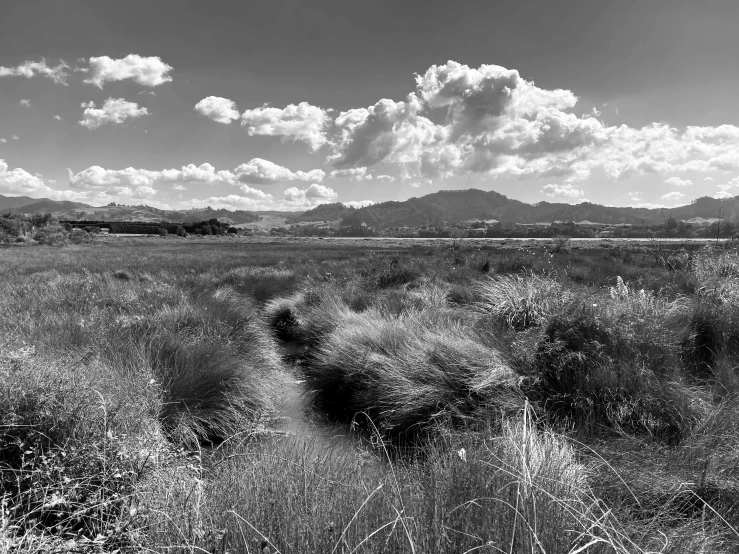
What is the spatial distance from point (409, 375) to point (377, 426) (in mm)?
896

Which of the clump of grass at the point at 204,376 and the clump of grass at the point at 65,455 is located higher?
the clump of grass at the point at 65,455

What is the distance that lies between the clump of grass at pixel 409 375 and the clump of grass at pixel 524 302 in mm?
928

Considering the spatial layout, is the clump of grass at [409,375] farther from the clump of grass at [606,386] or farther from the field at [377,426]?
the clump of grass at [606,386]

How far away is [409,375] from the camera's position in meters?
5.66

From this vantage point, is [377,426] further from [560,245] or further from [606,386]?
[560,245]

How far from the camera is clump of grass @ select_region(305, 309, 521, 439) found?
196 inches

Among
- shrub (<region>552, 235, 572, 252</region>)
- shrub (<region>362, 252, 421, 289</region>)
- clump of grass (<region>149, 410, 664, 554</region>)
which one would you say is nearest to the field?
clump of grass (<region>149, 410, 664, 554</region>)

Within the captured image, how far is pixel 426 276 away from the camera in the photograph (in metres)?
14.5

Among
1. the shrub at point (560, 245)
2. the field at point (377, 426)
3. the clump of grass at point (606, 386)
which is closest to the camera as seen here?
the field at point (377, 426)

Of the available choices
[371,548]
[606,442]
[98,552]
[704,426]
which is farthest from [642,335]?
[98,552]

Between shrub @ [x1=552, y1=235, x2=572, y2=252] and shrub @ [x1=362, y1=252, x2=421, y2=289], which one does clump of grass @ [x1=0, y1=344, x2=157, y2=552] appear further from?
shrub @ [x1=552, y1=235, x2=572, y2=252]

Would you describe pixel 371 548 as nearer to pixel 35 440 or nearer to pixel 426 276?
pixel 35 440

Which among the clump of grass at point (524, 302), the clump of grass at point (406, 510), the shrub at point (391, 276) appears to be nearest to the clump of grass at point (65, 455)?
the clump of grass at point (406, 510)

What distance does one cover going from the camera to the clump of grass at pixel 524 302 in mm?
7379
